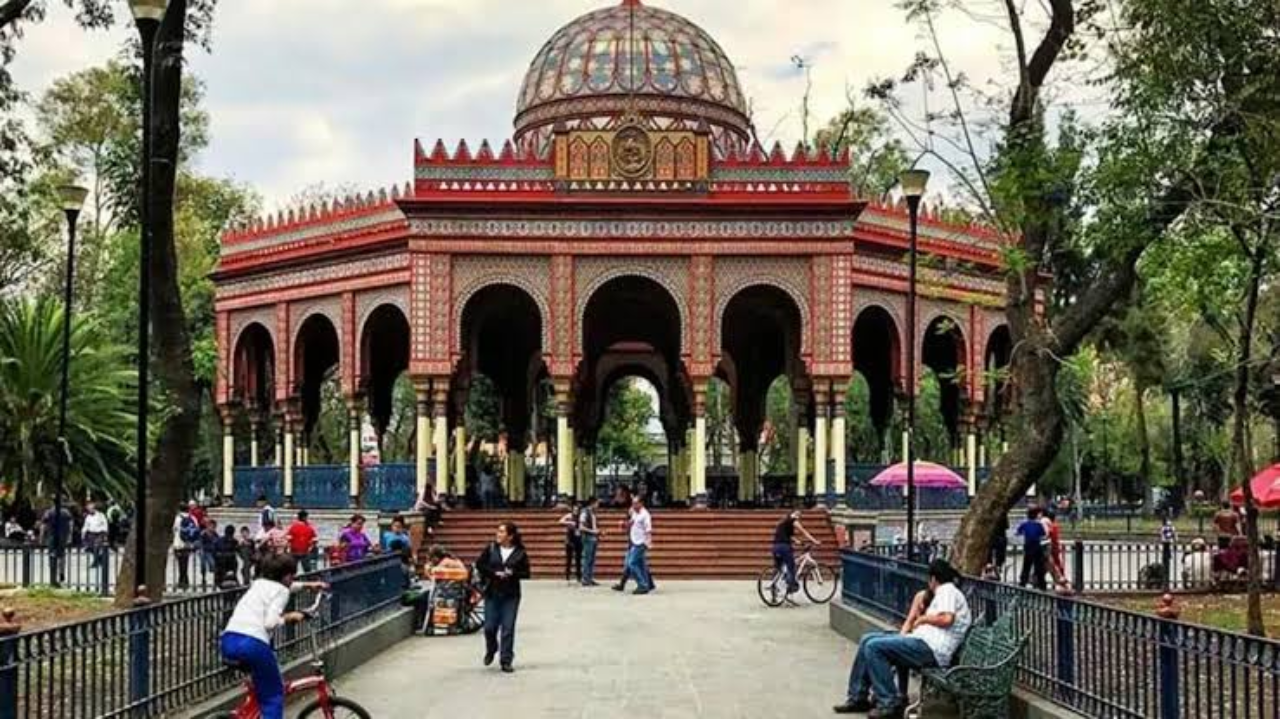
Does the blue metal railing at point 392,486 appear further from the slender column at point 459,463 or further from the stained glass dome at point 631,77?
the stained glass dome at point 631,77

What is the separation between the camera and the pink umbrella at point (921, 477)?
29.0 meters

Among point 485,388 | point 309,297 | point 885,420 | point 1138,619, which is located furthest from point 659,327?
point 1138,619

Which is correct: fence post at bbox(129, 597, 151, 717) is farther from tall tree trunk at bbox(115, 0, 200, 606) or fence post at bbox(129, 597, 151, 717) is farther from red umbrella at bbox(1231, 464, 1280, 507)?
red umbrella at bbox(1231, 464, 1280, 507)

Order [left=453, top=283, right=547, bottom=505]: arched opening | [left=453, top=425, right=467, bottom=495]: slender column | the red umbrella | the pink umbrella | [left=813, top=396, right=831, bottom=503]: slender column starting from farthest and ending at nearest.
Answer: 1. [left=453, top=283, right=547, bottom=505]: arched opening
2. [left=453, top=425, right=467, bottom=495]: slender column
3. [left=813, top=396, right=831, bottom=503]: slender column
4. the pink umbrella
5. the red umbrella

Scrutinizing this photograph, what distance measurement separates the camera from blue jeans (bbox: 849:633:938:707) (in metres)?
10.1

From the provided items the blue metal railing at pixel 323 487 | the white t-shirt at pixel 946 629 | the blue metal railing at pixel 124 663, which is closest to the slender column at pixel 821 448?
the blue metal railing at pixel 323 487

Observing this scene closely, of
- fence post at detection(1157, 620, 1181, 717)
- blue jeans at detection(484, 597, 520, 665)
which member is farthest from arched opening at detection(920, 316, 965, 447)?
fence post at detection(1157, 620, 1181, 717)

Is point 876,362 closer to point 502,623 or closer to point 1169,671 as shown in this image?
point 502,623

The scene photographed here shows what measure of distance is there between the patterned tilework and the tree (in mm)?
6529

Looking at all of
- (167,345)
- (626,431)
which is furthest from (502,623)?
(626,431)

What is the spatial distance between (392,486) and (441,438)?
1.33m

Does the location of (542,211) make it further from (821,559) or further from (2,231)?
(2,231)

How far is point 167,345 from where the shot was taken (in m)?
14.3

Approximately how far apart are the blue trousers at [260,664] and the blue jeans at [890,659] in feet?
13.5
